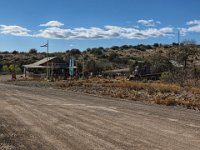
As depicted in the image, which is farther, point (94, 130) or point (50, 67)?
point (50, 67)

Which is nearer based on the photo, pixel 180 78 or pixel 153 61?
pixel 180 78

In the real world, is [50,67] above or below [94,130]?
above

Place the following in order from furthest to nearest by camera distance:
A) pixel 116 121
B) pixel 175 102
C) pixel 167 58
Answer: pixel 167 58, pixel 175 102, pixel 116 121

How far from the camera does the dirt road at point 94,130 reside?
11086 millimetres

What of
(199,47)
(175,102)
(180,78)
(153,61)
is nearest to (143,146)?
(175,102)

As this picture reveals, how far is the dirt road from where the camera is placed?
11.1m

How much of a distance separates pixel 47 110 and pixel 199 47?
65260 mm

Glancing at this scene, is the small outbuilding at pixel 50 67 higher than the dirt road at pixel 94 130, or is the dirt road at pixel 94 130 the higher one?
the small outbuilding at pixel 50 67

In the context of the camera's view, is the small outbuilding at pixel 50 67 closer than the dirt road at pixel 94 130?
No

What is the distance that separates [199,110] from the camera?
21.6m

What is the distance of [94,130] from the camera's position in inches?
523

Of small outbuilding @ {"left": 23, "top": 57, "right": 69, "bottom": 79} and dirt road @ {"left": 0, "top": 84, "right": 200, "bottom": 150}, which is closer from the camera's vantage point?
dirt road @ {"left": 0, "top": 84, "right": 200, "bottom": 150}

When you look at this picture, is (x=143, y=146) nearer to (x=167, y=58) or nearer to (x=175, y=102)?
(x=175, y=102)

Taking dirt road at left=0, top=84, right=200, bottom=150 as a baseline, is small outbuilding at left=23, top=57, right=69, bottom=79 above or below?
above
